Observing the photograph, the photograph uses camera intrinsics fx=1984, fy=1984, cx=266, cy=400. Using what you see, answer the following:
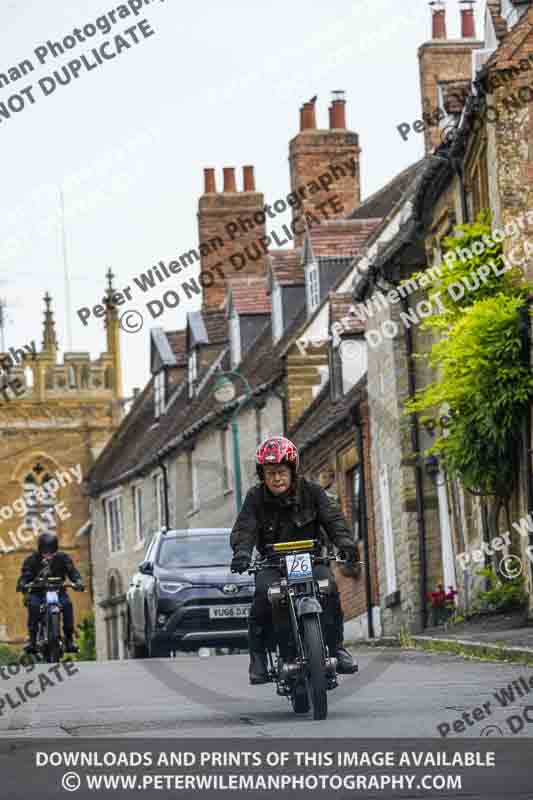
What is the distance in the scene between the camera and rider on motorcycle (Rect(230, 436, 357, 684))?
12664 millimetres

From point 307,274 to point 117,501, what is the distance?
21680 millimetres

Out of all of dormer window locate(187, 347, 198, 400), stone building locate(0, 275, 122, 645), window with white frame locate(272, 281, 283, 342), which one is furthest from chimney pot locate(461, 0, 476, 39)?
stone building locate(0, 275, 122, 645)

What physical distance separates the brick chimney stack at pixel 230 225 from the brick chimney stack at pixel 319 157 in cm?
538

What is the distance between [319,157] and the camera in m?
47.4

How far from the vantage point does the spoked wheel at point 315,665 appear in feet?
39.4

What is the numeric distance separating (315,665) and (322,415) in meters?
28.5

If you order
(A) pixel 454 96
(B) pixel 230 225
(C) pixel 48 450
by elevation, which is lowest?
(C) pixel 48 450

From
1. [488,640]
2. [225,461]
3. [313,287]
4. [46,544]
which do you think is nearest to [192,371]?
[225,461]

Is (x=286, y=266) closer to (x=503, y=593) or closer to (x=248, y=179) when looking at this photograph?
(x=248, y=179)

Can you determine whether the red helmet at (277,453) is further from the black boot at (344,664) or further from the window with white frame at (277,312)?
the window with white frame at (277,312)

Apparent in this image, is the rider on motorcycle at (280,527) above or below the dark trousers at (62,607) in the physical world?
above

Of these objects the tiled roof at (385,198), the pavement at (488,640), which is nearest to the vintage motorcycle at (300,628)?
the pavement at (488,640)
